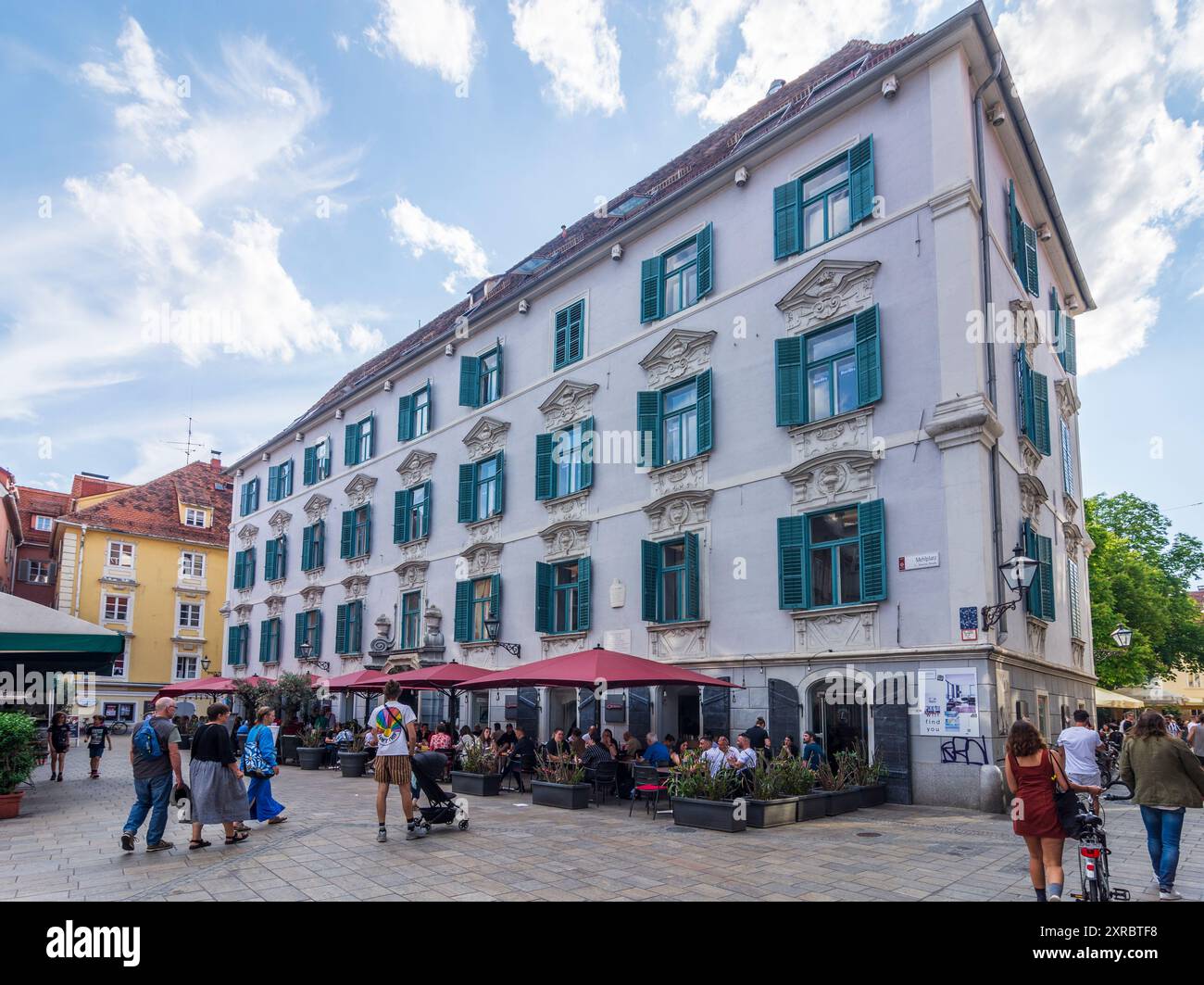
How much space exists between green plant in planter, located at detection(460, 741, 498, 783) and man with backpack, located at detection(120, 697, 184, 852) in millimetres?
7429

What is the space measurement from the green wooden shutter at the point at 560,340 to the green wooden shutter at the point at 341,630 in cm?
1288

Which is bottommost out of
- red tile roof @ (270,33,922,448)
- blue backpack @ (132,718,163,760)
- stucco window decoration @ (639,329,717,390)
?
blue backpack @ (132,718,163,760)

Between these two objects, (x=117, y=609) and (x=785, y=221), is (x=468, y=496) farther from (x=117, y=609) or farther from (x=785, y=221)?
(x=117, y=609)

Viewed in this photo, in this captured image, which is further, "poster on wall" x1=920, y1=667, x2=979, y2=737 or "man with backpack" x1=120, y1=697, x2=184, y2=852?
"poster on wall" x1=920, y1=667, x2=979, y2=737

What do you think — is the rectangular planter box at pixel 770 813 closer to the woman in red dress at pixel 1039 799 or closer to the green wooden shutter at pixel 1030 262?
the woman in red dress at pixel 1039 799

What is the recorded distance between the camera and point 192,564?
50531 millimetres

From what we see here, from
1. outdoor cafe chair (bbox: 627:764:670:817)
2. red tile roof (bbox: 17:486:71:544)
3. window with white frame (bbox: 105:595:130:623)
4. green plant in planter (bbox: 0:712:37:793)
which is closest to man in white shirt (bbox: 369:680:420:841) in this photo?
outdoor cafe chair (bbox: 627:764:670:817)

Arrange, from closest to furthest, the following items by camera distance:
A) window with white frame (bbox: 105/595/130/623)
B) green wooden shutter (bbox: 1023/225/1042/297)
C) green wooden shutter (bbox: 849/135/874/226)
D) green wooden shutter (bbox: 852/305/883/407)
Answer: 1. green wooden shutter (bbox: 852/305/883/407)
2. green wooden shutter (bbox: 849/135/874/226)
3. green wooden shutter (bbox: 1023/225/1042/297)
4. window with white frame (bbox: 105/595/130/623)

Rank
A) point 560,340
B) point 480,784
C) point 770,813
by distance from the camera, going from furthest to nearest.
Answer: point 560,340
point 480,784
point 770,813

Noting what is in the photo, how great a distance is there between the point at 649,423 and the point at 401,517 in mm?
11756

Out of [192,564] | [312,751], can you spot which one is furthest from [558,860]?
[192,564]

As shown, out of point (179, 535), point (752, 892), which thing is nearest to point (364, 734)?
point (752, 892)

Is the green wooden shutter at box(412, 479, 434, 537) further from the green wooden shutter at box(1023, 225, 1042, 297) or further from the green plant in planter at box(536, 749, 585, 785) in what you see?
the green wooden shutter at box(1023, 225, 1042, 297)

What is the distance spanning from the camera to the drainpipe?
1536 centimetres
